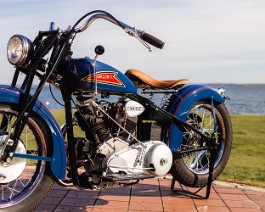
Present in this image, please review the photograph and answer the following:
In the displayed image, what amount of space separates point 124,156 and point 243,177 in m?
2.67

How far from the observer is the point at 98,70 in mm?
4047

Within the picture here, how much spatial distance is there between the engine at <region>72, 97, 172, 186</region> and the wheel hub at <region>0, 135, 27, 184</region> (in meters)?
0.47

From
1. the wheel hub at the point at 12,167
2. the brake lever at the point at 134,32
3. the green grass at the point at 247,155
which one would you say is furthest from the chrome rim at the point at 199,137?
the wheel hub at the point at 12,167

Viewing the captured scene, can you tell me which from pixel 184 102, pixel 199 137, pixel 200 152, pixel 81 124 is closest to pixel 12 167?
pixel 81 124

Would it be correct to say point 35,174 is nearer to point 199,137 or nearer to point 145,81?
point 145,81

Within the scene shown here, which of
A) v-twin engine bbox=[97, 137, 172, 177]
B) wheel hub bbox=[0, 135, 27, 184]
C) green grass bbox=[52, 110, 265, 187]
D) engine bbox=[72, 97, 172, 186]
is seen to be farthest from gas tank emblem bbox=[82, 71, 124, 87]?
green grass bbox=[52, 110, 265, 187]

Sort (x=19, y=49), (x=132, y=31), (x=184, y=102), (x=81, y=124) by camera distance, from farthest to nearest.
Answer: (x=184, y=102) → (x=81, y=124) → (x=132, y=31) → (x=19, y=49)

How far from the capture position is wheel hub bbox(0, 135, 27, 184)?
12.5 feet

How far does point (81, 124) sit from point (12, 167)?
673 millimetres

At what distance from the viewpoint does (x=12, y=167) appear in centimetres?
386

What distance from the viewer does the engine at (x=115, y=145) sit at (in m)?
4.14

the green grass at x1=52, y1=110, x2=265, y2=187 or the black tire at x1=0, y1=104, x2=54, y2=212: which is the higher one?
the black tire at x1=0, y1=104, x2=54, y2=212

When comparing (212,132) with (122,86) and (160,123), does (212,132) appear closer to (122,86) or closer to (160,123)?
(160,123)

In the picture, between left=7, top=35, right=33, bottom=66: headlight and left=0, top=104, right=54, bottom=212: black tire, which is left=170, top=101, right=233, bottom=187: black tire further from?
left=7, top=35, right=33, bottom=66: headlight
